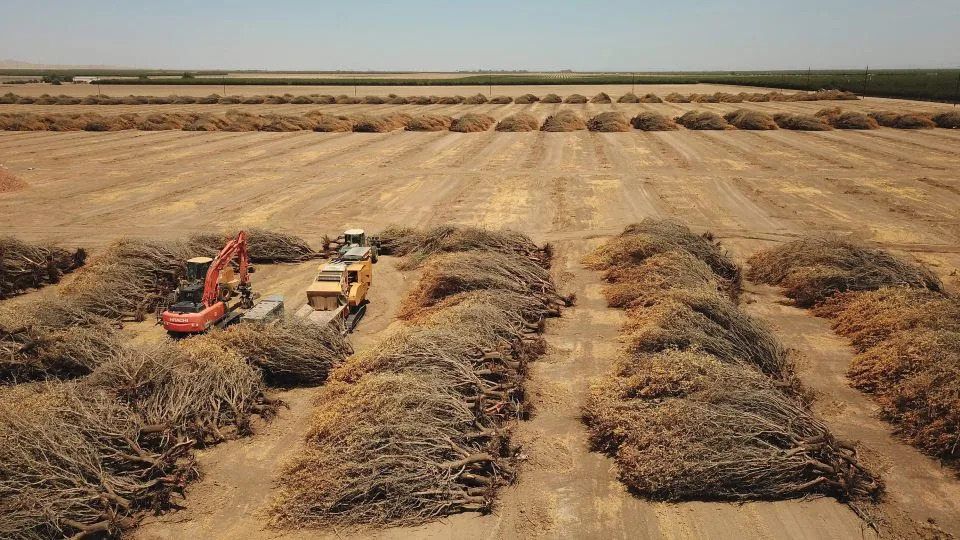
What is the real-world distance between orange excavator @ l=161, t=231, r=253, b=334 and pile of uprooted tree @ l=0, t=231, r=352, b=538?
875 mm

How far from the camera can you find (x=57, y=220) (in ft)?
67.3

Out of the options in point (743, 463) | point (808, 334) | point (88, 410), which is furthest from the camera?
point (808, 334)

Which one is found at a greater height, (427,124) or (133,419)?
(427,124)

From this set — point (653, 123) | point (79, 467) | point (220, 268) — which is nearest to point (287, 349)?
point (220, 268)

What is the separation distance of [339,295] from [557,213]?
10765 mm

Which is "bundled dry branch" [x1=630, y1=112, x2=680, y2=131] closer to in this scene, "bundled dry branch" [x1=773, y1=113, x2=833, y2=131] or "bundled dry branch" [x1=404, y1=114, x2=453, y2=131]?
"bundled dry branch" [x1=773, y1=113, x2=833, y2=131]

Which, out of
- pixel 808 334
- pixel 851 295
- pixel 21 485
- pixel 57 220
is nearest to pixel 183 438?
pixel 21 485

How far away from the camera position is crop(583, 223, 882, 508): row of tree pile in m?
7.11

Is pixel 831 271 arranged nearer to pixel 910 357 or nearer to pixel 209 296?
pixel 910 357

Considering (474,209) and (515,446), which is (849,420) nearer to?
(515,446)

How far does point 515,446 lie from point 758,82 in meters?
113

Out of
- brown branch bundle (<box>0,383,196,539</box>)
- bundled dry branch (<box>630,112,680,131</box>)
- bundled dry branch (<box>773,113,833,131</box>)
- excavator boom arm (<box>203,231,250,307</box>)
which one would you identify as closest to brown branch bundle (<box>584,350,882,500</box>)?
brown branch bundle (<box>0,383,196,539</box>)

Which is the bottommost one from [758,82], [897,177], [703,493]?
[703,493]

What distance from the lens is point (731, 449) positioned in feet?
23.4
